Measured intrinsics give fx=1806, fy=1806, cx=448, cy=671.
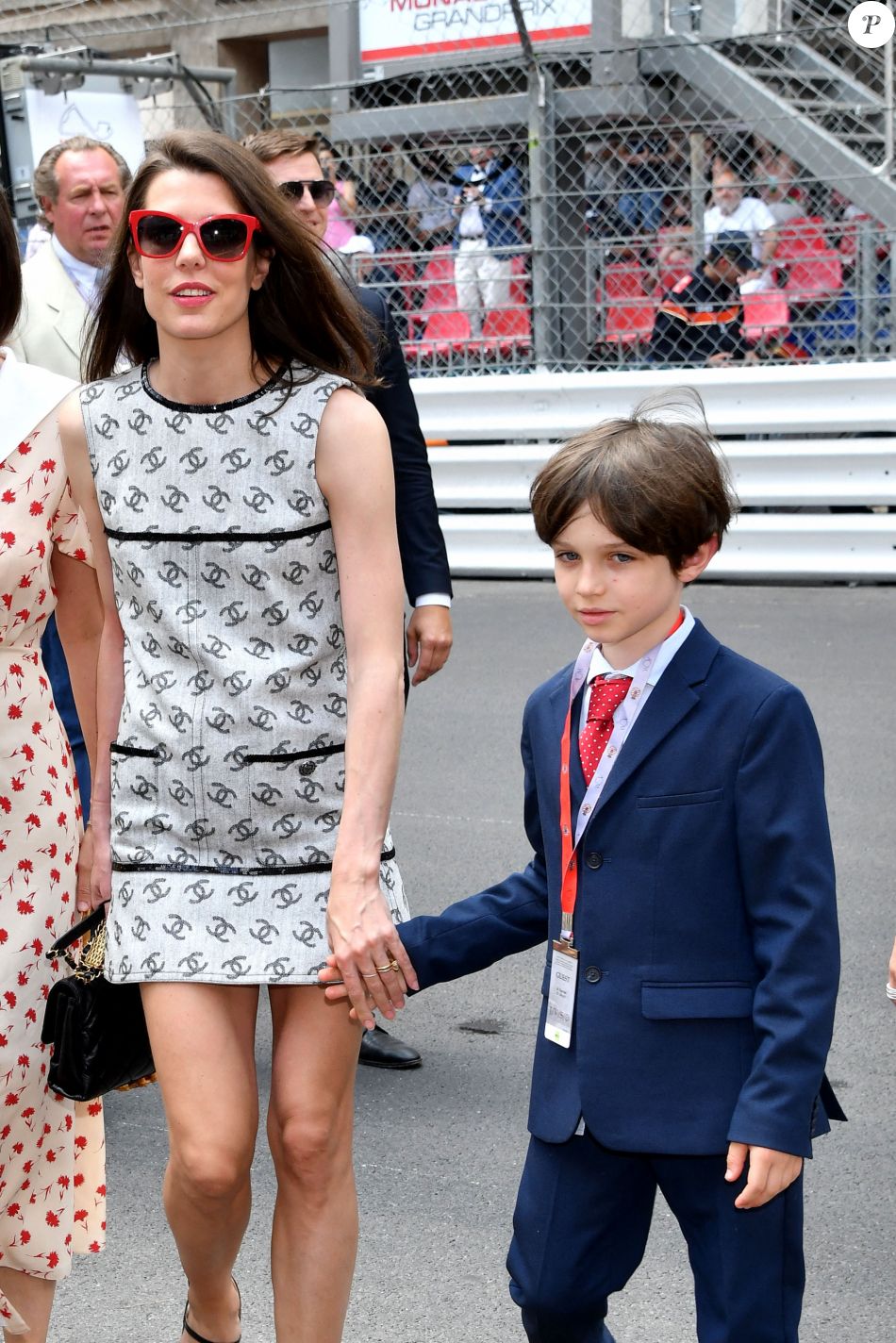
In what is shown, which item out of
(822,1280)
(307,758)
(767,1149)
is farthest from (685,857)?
(822,1280)

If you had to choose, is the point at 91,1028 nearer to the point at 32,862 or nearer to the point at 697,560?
the point at 32,862

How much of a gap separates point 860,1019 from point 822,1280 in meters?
1.25

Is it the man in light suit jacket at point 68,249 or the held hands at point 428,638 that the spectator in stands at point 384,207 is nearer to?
the man in light suit jacket at point 68,249

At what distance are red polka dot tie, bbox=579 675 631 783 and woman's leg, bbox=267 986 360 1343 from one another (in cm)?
53

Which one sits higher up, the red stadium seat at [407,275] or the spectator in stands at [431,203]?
the spectator in stands at [431,203]

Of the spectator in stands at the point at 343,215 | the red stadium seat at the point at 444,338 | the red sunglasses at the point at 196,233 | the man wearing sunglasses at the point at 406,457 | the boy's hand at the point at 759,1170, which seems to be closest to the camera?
the boy's hand at the point at 759,1170

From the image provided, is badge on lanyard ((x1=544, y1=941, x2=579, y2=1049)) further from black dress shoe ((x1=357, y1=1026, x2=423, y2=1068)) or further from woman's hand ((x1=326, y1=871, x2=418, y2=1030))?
black dress shoe ((x1=357, y1=1026, x2=423, y2=1068))

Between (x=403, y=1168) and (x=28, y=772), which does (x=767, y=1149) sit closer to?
(x=28, y=772)

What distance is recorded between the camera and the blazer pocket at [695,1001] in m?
2.19

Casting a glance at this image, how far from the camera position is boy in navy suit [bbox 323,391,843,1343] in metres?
2.15

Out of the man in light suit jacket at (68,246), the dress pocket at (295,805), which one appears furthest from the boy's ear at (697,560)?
the man in light suit jacket at (68,246)

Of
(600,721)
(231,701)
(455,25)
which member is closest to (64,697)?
(231,701)

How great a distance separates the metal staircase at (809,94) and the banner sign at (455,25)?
628 millimetres

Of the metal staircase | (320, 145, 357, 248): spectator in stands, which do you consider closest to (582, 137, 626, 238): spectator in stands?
the metal staircase
